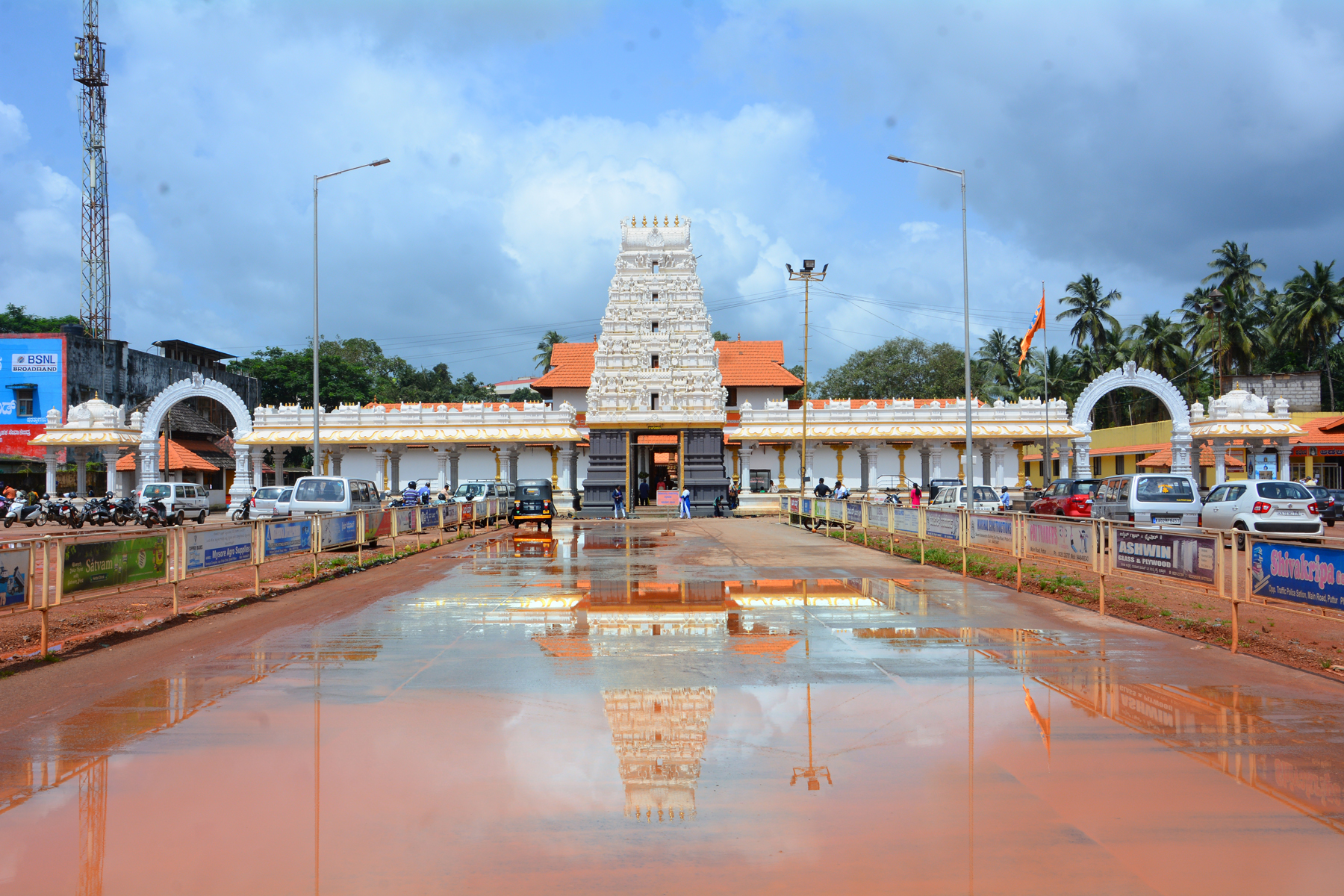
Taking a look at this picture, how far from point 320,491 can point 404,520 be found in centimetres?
240

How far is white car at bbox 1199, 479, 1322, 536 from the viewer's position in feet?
64.7

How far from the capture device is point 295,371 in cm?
7000

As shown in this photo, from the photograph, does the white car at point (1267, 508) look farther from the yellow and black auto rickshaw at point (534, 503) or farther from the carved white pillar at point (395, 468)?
the carved white pillar at point (395, 468)

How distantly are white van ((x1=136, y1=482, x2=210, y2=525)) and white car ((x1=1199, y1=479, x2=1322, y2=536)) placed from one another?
116ft

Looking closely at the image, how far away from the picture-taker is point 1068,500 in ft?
91.4

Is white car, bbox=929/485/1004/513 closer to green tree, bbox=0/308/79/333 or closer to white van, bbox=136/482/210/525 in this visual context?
white van, bbox=136/482/210/525

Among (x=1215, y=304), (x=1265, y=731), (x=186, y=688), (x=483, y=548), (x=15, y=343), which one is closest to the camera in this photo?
(x=1265, y=731)

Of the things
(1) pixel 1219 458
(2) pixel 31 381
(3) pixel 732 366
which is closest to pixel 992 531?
(1) pixel 1219 458

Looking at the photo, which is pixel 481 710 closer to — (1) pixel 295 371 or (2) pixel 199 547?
(2) pixel 199 547

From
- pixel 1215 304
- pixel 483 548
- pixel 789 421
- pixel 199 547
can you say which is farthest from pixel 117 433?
pixel 1215 304

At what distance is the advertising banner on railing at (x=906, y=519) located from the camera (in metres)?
20.5

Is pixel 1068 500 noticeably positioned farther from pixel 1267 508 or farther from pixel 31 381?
pixel 31 381

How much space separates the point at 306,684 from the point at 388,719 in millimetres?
1621

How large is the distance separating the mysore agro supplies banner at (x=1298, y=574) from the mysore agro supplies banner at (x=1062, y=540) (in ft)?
10.7
